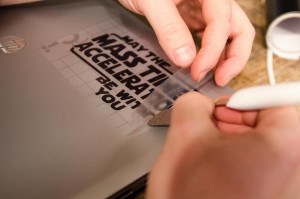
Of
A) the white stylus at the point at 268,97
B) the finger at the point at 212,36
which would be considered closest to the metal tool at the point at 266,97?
the white stylus at the point at 268,97

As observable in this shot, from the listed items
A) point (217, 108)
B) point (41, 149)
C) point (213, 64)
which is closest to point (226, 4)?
point (213, 64)

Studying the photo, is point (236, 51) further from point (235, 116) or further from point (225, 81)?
point (235, 116)

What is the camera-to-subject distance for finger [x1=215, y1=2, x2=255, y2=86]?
536mm

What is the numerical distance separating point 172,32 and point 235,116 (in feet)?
0.55

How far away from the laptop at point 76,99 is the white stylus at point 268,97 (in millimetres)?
143

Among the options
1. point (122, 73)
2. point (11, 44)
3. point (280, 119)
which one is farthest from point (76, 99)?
point (280, 119)

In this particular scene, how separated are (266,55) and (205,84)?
0.49 ft

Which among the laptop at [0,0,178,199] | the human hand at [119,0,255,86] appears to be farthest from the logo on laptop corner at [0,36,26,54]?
the human hand at [119,0,255,86]

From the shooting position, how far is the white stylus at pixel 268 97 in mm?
349

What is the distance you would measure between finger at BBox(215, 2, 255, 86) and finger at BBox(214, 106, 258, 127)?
14cm

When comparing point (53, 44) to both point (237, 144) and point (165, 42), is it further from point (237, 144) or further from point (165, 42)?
point (237, 144)

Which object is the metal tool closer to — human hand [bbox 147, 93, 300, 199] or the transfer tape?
human hand [bbox 147, 93, 300, 199]

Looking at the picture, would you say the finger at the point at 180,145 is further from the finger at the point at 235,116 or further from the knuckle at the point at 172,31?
the knuckle at the point at 172,31

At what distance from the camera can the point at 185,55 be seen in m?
0.50
